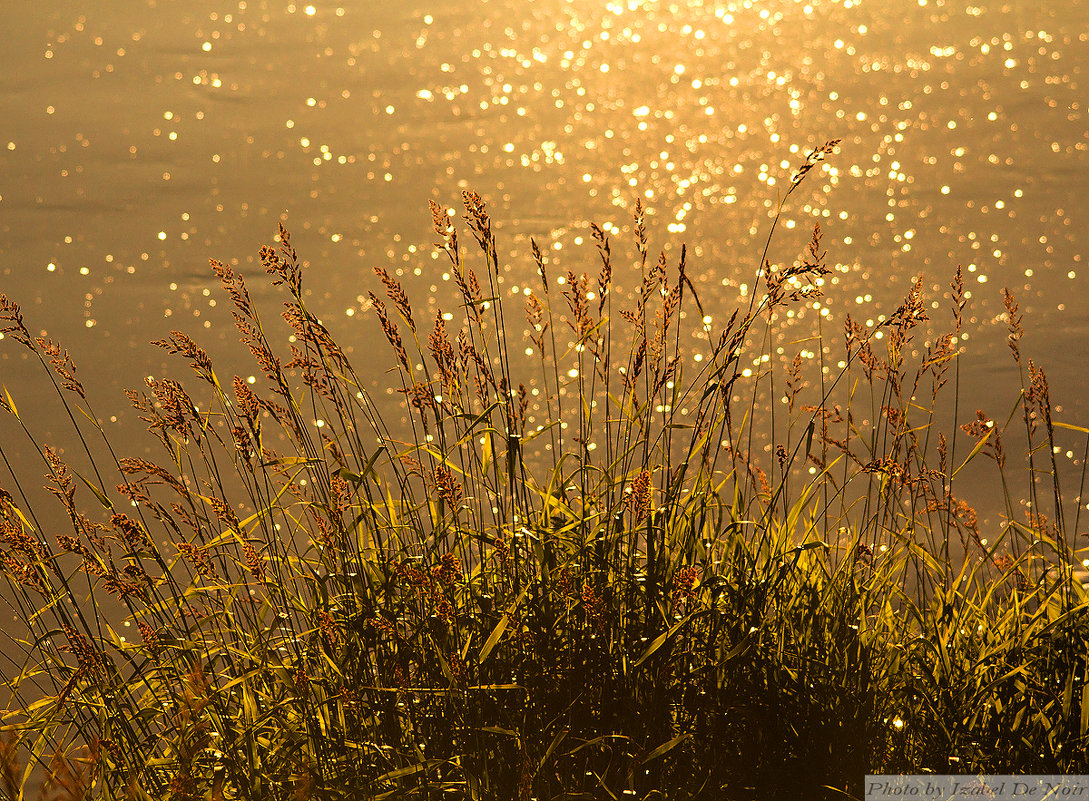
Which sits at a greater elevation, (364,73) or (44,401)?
(364,73)

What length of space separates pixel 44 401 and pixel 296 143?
1.86 metres

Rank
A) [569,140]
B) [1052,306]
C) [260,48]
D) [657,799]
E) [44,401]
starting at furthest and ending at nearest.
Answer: [260,48] < [569,140] < [1052,306] < [44,401] < [657,799]

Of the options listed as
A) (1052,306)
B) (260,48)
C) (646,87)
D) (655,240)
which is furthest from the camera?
(260,48)

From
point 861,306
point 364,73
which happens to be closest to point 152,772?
point 861,306

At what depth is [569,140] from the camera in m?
4.72

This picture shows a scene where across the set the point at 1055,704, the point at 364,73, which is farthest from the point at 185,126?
the point at 1055,704

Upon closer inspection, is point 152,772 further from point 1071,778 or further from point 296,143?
point 296,143

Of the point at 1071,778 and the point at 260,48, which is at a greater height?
the point at 260,48

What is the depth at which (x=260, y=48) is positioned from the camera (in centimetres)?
561

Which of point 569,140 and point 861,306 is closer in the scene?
point 861,306

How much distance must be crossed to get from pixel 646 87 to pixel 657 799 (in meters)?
4.12

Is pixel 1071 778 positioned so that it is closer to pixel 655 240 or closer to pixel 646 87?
pixel 655 240

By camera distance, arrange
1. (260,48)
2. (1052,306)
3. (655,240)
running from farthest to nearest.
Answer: (260,48) → (655,240) → (1052,306)

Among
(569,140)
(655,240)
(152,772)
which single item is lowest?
(152,772)
